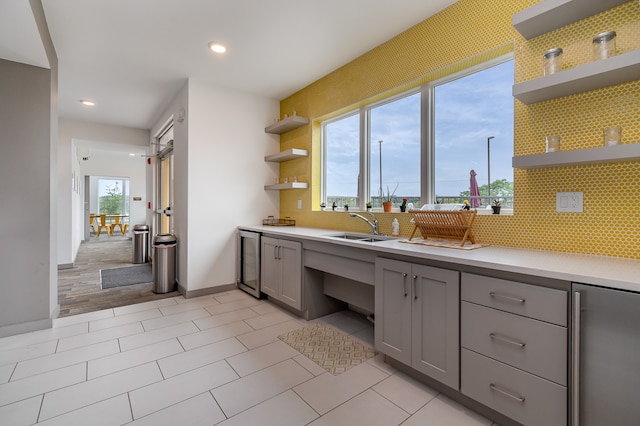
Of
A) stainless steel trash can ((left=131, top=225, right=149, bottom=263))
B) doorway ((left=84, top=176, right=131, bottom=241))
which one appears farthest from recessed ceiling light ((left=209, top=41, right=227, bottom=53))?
doorway ((left=84, top=176, right=131, bottom=241))

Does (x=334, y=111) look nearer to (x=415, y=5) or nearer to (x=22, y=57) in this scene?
(x=415, y=5)

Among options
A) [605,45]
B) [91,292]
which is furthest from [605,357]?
[91,292]

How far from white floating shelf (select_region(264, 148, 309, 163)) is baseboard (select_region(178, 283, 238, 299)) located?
6.03ft

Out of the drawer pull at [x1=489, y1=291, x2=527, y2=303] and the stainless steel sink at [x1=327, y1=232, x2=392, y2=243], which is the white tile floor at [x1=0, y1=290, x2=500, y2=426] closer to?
the drawer pull at [x1=489, y1=291, x2=527, y2=303]

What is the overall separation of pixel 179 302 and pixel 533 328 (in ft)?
11.5

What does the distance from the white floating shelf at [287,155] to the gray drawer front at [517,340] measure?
9.01ft

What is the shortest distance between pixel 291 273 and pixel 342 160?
1.56 meters

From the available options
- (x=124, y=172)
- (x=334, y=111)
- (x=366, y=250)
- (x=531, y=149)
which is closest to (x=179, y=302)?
(x=366, y=250)

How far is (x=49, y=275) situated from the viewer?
2.76m

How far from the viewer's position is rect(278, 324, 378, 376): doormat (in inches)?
85.7

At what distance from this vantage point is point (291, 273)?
120 inches

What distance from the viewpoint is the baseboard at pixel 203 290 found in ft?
12.0

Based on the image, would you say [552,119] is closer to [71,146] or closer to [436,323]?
[436,323]

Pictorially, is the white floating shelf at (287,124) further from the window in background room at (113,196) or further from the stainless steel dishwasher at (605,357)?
the window in background room at (113,196)
